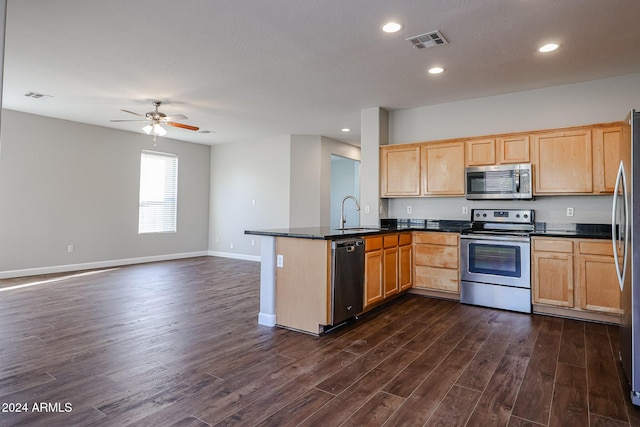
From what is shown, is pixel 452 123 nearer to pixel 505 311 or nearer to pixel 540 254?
pixel 540 254

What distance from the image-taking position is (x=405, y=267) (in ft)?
15.4

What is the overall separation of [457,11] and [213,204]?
23.7 feet

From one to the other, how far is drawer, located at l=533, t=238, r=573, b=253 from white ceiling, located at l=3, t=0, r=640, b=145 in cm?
186

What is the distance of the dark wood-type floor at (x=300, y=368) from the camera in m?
2.01

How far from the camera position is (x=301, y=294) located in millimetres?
3418

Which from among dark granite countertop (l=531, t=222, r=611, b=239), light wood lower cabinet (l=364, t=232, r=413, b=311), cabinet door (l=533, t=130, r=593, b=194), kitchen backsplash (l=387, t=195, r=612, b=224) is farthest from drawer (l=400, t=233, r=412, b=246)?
cabinet door (l=533, t=130, r=593, b=194)

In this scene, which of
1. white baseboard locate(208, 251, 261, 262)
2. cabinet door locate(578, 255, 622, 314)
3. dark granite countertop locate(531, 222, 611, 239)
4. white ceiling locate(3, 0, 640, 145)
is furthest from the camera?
white baseboard locate(208, 251, 261, 262)

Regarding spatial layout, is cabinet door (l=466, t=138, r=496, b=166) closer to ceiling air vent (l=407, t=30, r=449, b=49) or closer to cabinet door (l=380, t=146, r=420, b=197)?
cabinet door (l=380, t=146, r=420, b=197)

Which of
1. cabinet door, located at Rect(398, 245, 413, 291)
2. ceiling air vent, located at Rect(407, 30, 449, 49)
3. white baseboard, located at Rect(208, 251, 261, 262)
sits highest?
ceiling air vent, located at Rect(407, 30, 449, 49)

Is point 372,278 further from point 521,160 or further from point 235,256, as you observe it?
point 235,256

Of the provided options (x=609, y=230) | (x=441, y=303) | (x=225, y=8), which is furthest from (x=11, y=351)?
(x=609, y=230)

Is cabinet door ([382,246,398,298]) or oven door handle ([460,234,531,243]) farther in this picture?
cabinet door ([382,246,398,298])

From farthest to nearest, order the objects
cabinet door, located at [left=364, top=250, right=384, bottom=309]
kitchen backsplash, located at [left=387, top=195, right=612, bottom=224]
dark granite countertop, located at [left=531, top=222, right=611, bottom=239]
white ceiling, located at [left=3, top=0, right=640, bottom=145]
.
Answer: kitchen backsplash, located at [left=387, top=195, right=612, bottom=224] < dark granite countertop, located at [left=531, top=222, right=611, bottom=239] < cabinet door, located at [left=364, top=250, right=384, bottom=309] < white ceiling, located at [left=3, top=0, right=640, bottom=145]

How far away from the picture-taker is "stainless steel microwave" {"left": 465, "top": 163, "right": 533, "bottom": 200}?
4.29 m
